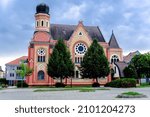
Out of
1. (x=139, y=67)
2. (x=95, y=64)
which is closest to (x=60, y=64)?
(x=95, y=64)

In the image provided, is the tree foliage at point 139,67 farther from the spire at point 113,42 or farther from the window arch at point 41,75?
the window arch at point 41,75

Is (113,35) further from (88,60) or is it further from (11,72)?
(11,72)

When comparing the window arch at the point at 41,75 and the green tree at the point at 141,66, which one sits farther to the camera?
the window arch at the point at 41,75

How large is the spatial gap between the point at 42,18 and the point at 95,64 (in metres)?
19.6

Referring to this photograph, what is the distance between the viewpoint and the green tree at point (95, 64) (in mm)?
61656

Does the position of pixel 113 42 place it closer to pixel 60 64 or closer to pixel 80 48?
pixel 80 48

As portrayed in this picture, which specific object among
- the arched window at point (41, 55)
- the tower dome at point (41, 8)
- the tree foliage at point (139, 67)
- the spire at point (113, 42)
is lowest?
the tree foliage at point (139, 67)

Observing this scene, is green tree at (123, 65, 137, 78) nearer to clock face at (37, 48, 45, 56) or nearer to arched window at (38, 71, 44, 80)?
arched window at (38, 71, 44, 80)

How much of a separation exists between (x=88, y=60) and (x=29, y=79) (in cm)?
1535

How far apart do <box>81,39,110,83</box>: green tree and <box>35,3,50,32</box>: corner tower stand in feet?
49.2

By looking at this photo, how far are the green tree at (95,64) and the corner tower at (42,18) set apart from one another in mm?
15001

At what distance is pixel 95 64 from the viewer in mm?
61594

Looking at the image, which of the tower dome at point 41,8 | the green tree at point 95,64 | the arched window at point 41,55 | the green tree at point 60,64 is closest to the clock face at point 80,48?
the arched window at point 41,55

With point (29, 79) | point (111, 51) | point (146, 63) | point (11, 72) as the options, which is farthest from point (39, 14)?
point (11, 72)
